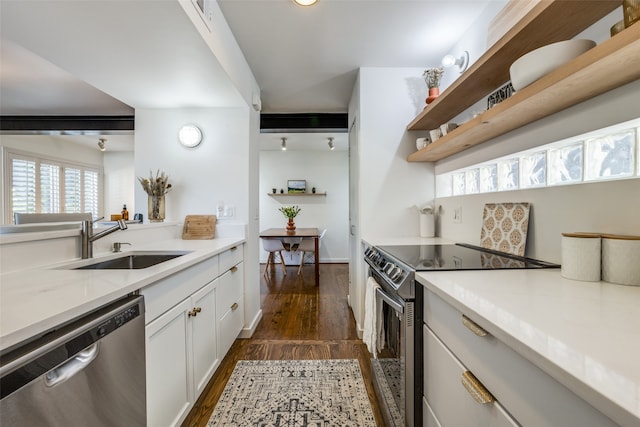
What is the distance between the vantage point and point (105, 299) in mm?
791

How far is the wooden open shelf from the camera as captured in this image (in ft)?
2.30

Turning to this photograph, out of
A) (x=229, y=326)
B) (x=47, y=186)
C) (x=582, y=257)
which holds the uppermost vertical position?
(x=47, y=186)

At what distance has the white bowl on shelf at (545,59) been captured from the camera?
882mm

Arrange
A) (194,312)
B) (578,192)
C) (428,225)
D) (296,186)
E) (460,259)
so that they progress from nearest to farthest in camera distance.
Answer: (578,192)
(460,259)
(194,312)
(428,225)
(296,186)

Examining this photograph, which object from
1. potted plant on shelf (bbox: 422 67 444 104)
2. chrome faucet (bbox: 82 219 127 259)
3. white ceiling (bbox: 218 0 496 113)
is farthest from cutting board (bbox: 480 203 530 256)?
chrome faucet (bbox: 82 219 127 259)

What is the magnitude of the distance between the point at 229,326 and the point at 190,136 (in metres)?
1.65

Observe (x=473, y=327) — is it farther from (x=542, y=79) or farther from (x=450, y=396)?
(x=542, y=79)

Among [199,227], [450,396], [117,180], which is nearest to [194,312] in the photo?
[199,227]

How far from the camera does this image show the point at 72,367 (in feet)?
2.27

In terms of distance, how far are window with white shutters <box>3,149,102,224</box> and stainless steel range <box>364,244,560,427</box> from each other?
18.4 feet

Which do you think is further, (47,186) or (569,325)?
(47,186)

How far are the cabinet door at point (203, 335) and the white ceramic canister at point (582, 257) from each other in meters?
1.63

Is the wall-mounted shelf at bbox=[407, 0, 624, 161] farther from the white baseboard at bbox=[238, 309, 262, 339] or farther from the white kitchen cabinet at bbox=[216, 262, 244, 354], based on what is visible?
the white baseboard at bbox=[238, 309, 262, 339]

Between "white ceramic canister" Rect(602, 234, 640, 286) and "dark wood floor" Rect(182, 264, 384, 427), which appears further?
"dark wood floor" Rect(182, 264, 384, 427)
